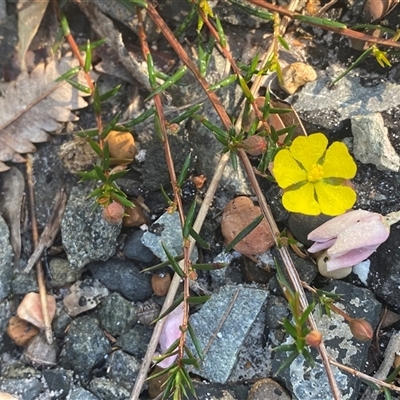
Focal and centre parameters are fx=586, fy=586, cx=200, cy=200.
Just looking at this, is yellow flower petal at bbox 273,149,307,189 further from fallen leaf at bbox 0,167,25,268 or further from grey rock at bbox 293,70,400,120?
fallen leaf at bbox 0,167,25,268

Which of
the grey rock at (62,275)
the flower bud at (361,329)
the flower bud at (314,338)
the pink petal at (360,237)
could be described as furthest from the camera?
the grey rock at (62,275)

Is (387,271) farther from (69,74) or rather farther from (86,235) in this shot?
(69,74)

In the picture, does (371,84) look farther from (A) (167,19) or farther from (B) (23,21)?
(B) (23,21)

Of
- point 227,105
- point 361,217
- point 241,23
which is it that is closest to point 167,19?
point 241,23

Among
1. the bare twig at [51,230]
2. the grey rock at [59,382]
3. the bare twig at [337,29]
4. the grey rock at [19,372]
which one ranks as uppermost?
the bare twig at [337,29]

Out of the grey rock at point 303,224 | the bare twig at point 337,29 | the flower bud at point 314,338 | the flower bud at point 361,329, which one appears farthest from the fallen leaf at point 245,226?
the bare twig at point 337,29

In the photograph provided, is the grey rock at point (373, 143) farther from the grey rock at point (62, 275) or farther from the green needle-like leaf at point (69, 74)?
the grey rock at point (62, 275)

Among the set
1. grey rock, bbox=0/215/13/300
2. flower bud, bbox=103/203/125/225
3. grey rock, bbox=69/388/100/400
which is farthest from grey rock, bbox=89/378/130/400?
flower bud, bbox=103/203/125/225

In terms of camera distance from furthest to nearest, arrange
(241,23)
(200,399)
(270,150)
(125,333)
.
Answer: (241,23) → (125,333) → (200,399) → (270,150)
